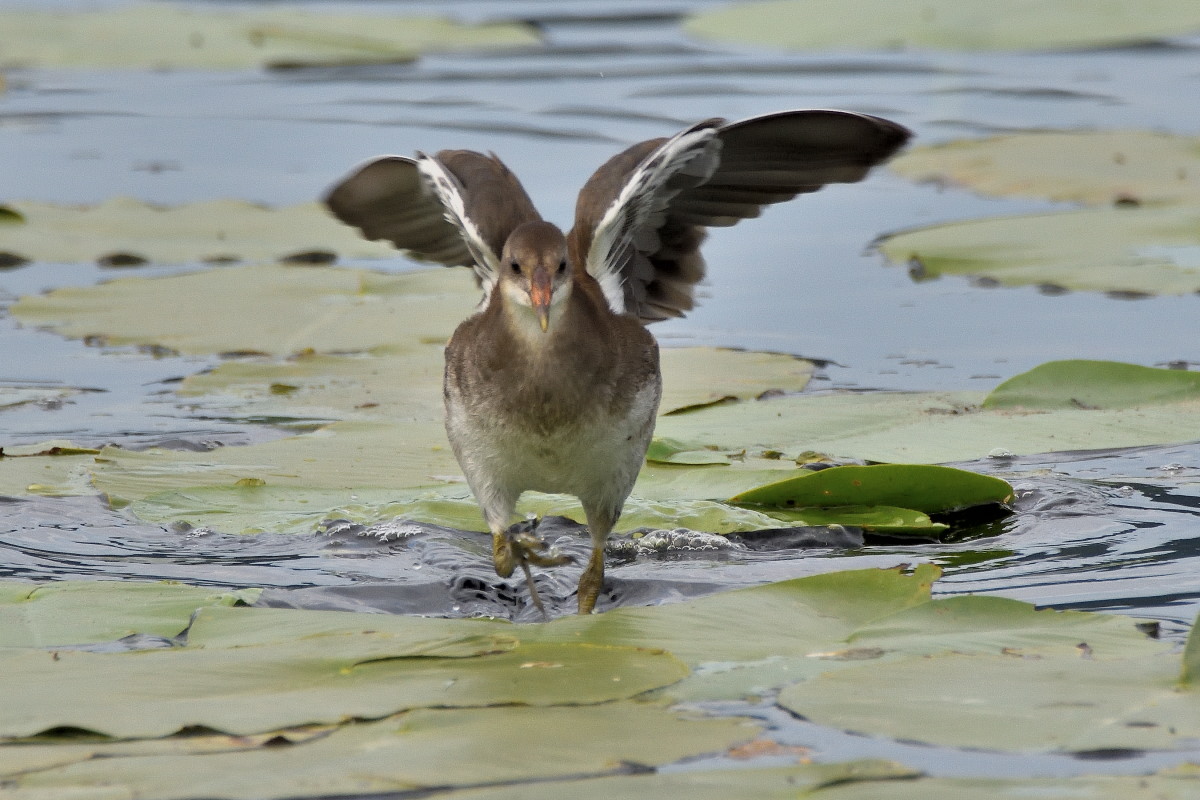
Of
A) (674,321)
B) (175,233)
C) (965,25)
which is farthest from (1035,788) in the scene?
(965,25)

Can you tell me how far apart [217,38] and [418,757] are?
13.6m

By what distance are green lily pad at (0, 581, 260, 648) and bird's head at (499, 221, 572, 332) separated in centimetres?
111

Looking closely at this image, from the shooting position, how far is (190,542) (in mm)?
5078

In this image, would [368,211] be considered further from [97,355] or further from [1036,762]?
[1036,762]

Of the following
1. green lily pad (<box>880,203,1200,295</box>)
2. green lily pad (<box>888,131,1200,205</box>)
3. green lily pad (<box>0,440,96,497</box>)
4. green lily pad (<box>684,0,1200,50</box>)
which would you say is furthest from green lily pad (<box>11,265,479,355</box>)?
green lily pad (<box>684,0,1200,50</box>)

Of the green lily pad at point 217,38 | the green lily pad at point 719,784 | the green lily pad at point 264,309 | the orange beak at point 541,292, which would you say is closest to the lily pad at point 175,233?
the green lily pad at point 264,309

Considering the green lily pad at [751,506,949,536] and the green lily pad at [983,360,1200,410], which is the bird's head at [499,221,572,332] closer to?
the green lily pad at [751,506,949,536]

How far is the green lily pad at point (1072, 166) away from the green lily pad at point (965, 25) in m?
3.67

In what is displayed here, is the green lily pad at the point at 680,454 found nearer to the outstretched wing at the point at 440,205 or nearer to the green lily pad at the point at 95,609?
the outstretched wing at the point at 440,205

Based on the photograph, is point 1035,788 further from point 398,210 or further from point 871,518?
point 398,210

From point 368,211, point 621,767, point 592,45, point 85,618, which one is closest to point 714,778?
point 621,767

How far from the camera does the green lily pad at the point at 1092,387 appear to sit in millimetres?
6051

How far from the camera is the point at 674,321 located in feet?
27.1

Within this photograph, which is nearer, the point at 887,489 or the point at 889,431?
the point at 887,489
